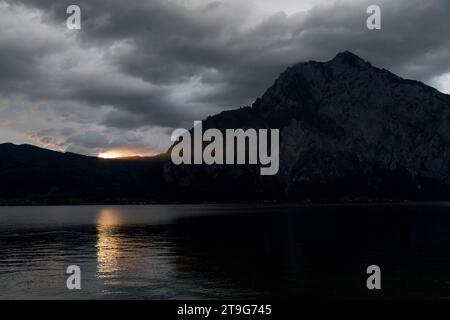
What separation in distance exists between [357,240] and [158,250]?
5202cm

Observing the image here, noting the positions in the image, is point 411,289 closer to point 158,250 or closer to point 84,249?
point 158,250

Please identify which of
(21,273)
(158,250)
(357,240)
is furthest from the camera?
(357,240)

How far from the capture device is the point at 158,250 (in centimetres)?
9688

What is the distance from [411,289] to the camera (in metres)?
56.2

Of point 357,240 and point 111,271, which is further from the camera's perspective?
point 357,240

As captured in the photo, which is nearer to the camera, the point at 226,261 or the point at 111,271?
the point at 111,271
